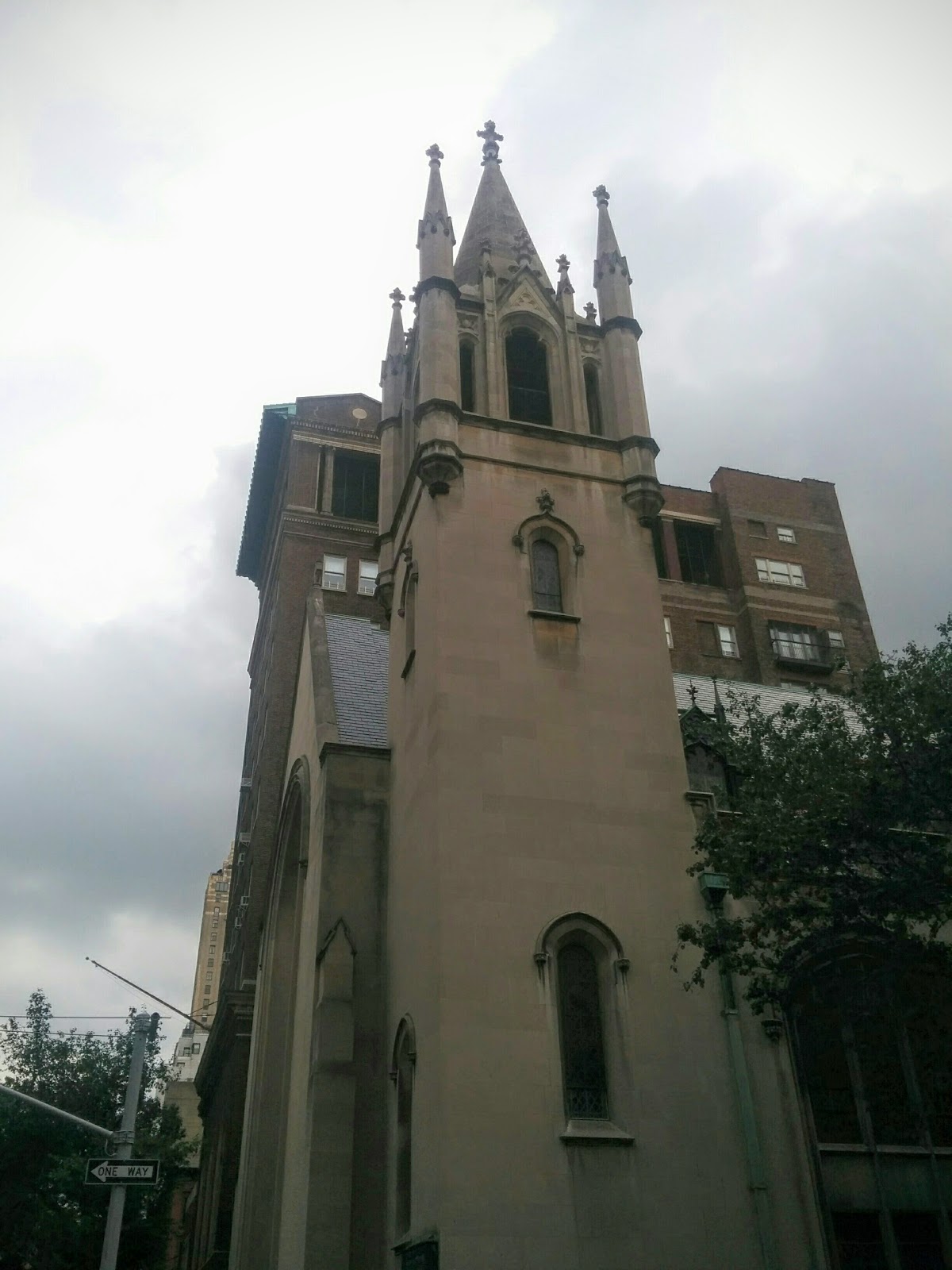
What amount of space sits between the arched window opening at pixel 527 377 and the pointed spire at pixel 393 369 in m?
3.94

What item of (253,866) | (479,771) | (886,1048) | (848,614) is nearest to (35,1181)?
(253,866)

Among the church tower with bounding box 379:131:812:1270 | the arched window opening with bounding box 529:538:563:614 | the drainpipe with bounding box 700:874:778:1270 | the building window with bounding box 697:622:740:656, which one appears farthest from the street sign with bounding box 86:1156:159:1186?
the building window with bounding box 697:622:740:656

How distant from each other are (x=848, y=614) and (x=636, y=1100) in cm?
5099

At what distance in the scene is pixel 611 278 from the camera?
2841cm

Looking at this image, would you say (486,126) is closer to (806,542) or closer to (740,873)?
(740,873)

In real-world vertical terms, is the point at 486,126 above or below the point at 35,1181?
above

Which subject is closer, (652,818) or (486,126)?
(652,818)

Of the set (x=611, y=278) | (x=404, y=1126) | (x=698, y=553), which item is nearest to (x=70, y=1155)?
(x=404, y=1126)

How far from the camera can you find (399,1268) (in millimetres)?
17391

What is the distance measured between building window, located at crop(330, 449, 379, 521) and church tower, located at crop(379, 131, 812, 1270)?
26.0 meters

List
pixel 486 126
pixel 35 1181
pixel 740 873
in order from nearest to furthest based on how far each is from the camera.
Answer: pixel 740 873 < pixel 486 126 < pixel 35 1181

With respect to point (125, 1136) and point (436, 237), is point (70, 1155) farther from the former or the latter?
point (436, 237)

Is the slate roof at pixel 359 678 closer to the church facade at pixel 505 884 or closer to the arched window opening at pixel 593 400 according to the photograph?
the church facade at pixel 505 884

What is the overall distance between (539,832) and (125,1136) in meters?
10.2
